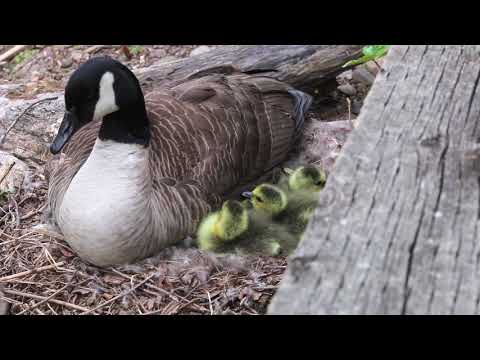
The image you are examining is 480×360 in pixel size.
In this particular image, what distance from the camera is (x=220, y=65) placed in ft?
14.5

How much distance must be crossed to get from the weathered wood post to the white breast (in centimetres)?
151

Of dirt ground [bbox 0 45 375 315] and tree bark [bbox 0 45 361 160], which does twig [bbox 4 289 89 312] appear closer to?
dirt ground [bbox 0 45 375 315]

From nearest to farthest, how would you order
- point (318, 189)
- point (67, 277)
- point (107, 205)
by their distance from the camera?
point (107, 205)
point (67, 277)
point (318, 189)

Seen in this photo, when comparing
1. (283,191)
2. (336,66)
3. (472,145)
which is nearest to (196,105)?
(283,191)

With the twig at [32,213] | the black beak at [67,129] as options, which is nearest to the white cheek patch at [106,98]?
the black beak at [67,129]

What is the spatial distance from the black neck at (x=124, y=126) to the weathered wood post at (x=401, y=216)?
1.49 metres

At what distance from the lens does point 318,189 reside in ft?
12.0

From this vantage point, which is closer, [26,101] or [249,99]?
[249,99]

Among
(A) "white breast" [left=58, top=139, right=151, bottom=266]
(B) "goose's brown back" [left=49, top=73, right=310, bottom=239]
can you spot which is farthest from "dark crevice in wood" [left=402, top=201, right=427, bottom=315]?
(B) "goose's brown back" [left=49, top=73, right=310, bottom=239]

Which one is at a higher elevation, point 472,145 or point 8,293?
point 472,145

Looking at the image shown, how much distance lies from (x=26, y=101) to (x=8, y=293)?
189cm

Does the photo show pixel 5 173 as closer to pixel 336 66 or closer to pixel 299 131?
pixel 299 131

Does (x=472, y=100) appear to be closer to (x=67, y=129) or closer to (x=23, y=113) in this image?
(x=67, y=129)

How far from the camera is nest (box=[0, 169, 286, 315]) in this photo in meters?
3.12
